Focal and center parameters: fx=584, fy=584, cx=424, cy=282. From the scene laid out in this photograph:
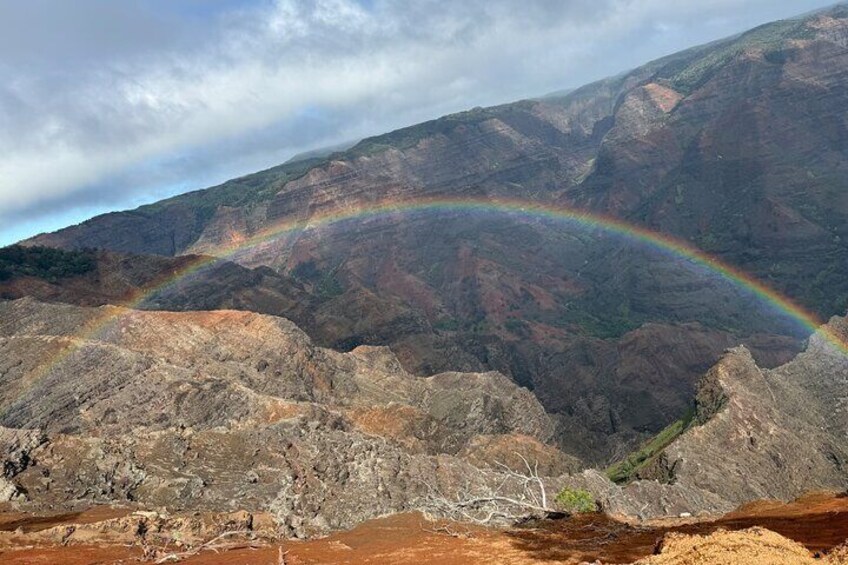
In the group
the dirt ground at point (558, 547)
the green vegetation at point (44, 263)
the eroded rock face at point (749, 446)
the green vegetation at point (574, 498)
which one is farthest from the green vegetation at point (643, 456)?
the green vegetation at point (44, 263)

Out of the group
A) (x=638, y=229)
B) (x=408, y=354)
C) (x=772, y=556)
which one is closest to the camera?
(x=772, y=556)

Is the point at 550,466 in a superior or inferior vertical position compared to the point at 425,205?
inferior

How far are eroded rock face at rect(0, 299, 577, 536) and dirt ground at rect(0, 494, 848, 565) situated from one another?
771 centimetres

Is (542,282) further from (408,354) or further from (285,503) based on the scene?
(285,503)

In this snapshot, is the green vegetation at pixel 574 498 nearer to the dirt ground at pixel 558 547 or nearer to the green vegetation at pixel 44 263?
the dirt ground at pixel 558 547

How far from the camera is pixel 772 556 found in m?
8.30

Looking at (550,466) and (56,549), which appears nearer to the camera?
(56,549)

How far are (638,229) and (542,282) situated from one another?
37.8 metres

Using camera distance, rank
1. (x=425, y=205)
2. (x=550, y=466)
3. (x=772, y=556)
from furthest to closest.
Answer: (x=425, y=205), (x=550, y=466), (x=772, y=556)

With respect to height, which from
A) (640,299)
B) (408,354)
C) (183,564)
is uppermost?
(183,564)

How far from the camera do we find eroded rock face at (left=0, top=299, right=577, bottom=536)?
30875 mm

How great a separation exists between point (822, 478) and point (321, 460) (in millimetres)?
37838

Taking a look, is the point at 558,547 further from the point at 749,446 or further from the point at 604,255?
the point at 604,255

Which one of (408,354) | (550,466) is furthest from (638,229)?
(550,466)
